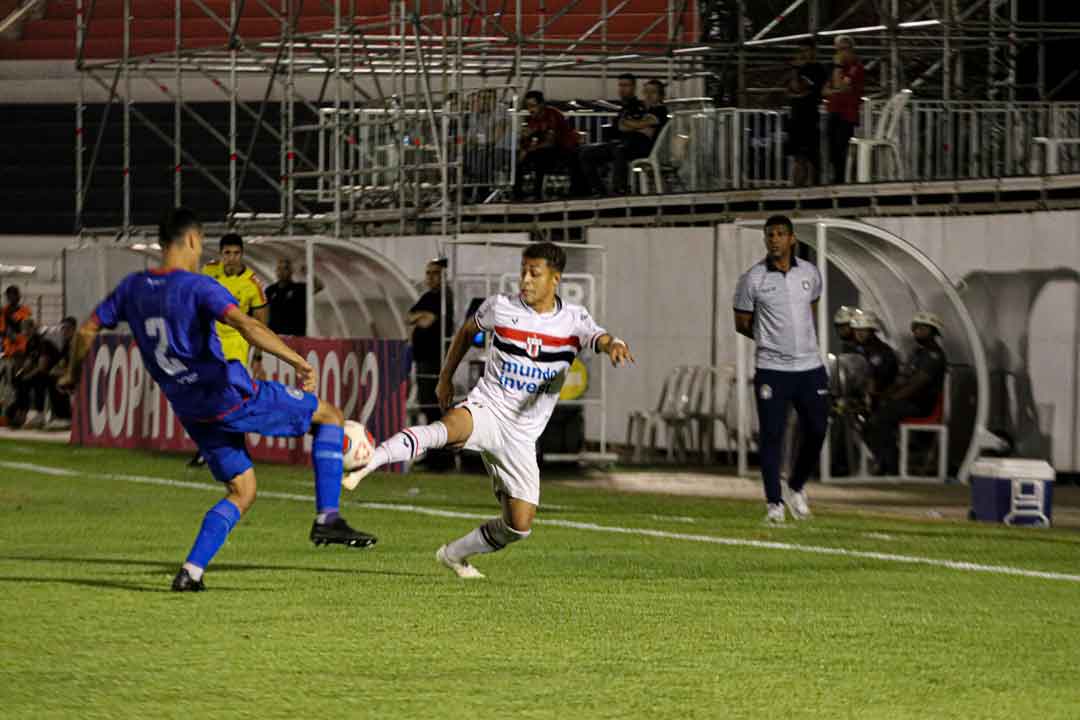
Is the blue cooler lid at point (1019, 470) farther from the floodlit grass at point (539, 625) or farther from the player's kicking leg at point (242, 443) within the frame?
the player's kicking leg at point (242, 443)

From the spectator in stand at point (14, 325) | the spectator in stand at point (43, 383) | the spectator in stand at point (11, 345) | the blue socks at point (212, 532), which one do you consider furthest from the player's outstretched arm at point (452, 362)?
the spectator in stand at point (14, 325)

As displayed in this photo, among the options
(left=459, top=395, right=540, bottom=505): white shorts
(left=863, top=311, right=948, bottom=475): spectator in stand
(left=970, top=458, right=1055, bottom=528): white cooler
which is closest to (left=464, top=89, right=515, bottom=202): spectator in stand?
(left=863, top=311, right=948, bottom=475): spectator in stand

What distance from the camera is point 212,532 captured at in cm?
1055

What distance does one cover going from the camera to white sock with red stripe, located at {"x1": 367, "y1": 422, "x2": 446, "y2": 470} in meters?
10.8

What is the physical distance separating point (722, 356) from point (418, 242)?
186 inches

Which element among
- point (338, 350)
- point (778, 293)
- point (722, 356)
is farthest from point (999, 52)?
point (778, 293)

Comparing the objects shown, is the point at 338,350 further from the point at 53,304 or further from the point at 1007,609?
the point at 53,304

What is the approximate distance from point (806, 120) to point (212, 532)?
14044 millimetres

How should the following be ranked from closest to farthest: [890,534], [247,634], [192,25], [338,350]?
[247,634]
[890,534]
[338,350]
[192,25]

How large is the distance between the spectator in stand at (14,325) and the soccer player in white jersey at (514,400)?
63.4 ft

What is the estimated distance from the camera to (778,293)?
1555cm

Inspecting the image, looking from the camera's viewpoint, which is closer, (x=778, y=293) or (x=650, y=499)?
(x=778, y=293)

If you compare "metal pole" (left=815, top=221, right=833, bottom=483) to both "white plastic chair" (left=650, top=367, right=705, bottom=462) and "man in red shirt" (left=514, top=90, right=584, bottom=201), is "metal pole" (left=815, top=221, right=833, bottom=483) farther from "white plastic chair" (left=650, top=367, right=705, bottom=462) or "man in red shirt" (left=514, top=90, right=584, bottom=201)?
"man in red shirt" (left=514, top=90, right=584, bottom=201)

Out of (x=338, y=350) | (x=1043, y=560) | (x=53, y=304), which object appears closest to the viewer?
(x=1043, y=560)
